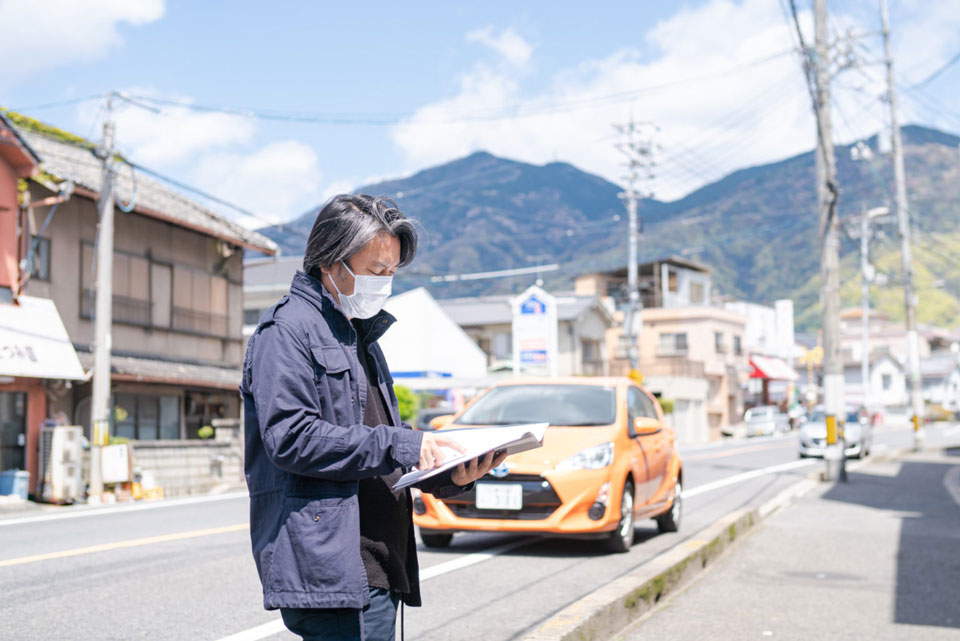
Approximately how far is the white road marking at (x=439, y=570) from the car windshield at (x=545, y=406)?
1.15 metres

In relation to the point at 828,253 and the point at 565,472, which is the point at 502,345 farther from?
the point at 565,472

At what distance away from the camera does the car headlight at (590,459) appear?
27.7ft

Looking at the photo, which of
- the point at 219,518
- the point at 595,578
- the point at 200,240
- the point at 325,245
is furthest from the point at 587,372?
the point at 325,245

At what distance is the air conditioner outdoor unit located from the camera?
17.9 meters

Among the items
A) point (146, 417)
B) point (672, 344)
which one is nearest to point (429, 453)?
point (146, 417)

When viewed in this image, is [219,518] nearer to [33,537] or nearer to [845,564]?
[33,537]

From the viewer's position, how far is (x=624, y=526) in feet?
29.2

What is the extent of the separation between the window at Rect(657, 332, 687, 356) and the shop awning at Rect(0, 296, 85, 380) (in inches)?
1798

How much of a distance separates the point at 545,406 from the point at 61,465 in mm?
11679

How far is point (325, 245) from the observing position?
110 inches

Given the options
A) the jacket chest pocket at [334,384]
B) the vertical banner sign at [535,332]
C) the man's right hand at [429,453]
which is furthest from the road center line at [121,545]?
the vertical banner sign at [535,332]

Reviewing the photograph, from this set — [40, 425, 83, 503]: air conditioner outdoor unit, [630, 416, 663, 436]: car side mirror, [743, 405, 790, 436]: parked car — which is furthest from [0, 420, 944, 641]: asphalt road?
[743, 405, 790, 436]: parked car

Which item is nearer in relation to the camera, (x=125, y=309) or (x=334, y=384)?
(x=334, y=384)

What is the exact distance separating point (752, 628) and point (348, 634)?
14.1 ft
